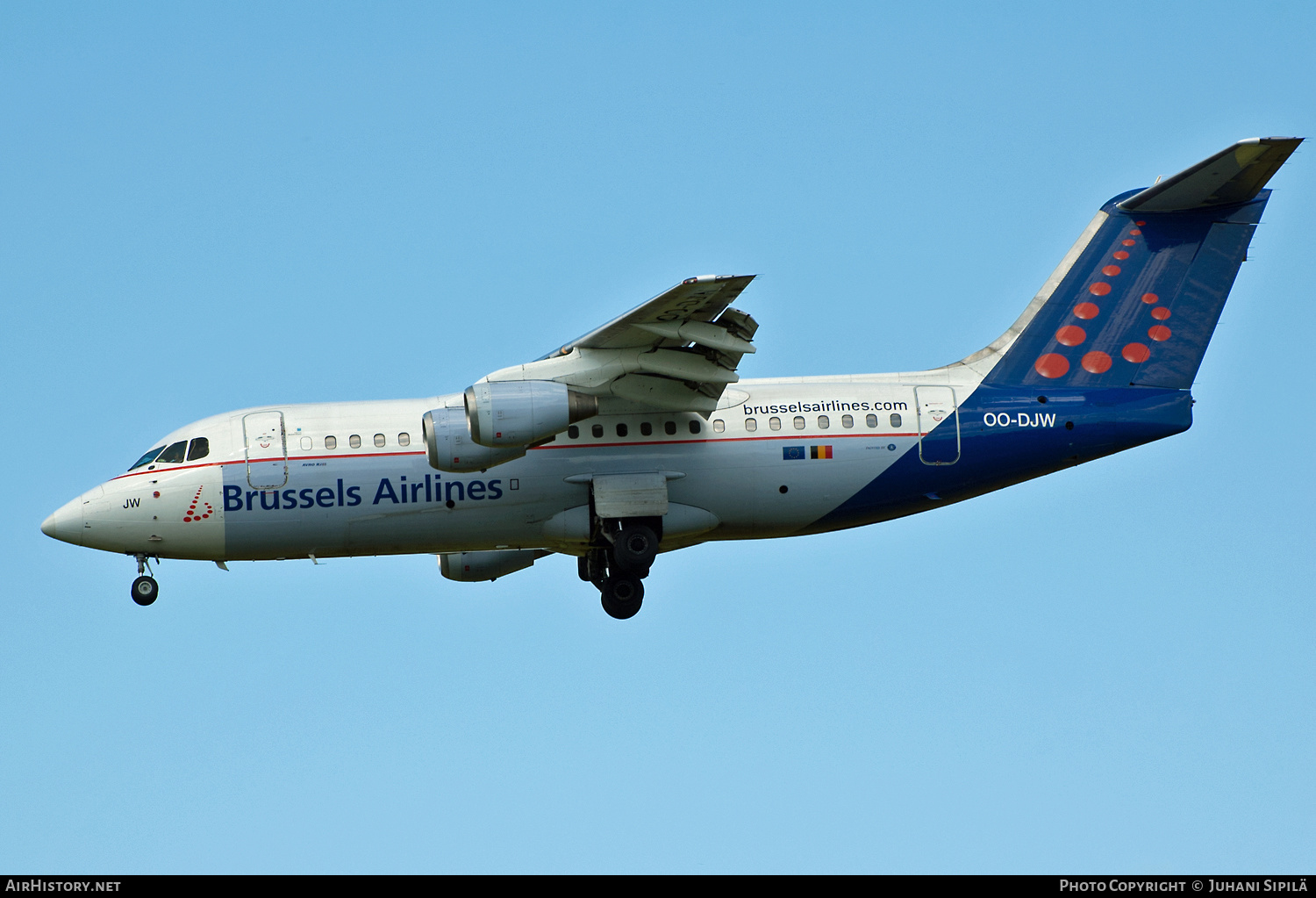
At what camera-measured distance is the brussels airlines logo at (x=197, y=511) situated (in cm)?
2208

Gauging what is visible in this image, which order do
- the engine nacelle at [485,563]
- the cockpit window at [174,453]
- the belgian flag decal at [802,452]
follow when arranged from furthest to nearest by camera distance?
the engine nacelle at [485,563]
the cockpit window at [174,453]
the belgian flag decal at [802,452]

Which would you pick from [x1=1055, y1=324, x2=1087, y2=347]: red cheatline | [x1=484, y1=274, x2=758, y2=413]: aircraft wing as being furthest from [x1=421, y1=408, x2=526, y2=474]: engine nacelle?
[x1=1055, y1=324, x2=1087, y2=347]: red cheatline

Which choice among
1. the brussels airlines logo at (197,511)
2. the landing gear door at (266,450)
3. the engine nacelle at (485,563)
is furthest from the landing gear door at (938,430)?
the brussels airlines logo at (197,511)

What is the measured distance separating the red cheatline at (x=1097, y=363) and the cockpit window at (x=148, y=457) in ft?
40.4

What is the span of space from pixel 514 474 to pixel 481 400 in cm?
188

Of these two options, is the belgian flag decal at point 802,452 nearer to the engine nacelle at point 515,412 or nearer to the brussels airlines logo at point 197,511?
the engine nacelle at point 515,412

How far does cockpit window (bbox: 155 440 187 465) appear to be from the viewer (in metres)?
22.4

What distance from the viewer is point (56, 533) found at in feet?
73.5

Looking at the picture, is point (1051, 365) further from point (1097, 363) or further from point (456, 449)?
point (456, 449)

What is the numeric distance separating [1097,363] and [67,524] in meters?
13.7

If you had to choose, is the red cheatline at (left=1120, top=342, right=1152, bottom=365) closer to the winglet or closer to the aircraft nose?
the winglet

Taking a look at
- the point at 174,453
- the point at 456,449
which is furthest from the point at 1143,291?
the point at 174,453

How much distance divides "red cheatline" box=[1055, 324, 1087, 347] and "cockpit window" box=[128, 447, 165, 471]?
12053 millimetres
